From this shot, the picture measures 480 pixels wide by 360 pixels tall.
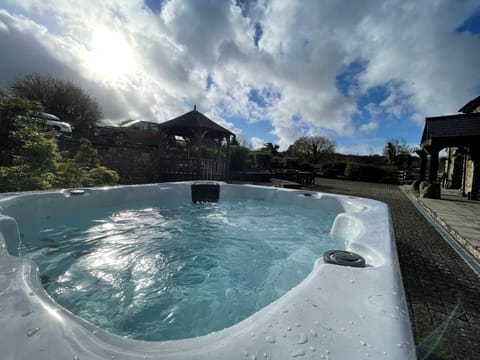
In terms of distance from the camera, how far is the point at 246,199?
5.61 meters

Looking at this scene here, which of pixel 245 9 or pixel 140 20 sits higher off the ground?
pixel 245 9

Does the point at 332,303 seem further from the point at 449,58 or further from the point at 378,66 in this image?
the point at 449,58

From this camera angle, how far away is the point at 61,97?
1307 cm

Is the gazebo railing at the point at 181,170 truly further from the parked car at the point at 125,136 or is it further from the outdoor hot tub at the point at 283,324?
the outdoor hot tub at the point at 283,324

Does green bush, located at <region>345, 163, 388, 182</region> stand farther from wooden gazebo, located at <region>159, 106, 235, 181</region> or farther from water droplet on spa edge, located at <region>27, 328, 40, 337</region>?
water droplet on spa edge, located at <region>27, 328, 40, 337</region>

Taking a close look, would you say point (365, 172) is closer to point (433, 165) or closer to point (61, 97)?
point (433, 165)

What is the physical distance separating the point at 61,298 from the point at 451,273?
3520 mm

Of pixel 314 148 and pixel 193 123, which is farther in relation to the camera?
pixel 314 148

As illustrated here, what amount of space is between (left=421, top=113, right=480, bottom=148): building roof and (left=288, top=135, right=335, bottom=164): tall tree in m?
13.8

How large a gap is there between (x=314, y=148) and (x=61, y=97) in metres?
20.3

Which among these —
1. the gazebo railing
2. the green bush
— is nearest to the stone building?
the green bush

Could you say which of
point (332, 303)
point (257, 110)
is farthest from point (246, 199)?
point (257, 110)

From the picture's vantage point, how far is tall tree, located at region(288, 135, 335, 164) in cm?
2133

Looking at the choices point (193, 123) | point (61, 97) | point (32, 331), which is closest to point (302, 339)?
point (32, 331)
